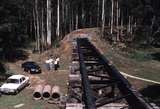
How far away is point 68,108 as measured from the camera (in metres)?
10.5

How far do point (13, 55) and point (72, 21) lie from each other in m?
34.0


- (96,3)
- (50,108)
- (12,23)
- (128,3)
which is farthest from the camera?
(96,3)

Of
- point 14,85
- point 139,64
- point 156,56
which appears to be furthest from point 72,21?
point 14,85

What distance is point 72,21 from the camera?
333ft

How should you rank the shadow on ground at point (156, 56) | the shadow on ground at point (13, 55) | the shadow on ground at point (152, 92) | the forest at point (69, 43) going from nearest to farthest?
the shadow on ground at point (152, 92)
the forest at point (69, 43)
the shadow on ground at point (13, 55)
the shadow on ground at point (156, 56)

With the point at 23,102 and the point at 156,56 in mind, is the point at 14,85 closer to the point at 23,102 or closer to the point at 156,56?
the point at 23,102

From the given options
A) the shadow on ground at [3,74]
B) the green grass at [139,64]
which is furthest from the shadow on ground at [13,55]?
the green grass at [139,64]

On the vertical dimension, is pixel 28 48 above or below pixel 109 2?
below

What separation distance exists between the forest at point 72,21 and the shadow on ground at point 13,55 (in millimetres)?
963

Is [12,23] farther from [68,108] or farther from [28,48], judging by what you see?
[68,108]

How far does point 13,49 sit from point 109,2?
51137mm

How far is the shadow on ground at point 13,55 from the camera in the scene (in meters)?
66.4

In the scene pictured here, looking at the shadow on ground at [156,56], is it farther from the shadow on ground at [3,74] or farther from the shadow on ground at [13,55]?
the shadow on ground at [3,74]

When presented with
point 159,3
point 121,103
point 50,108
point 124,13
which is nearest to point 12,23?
point 50,108
